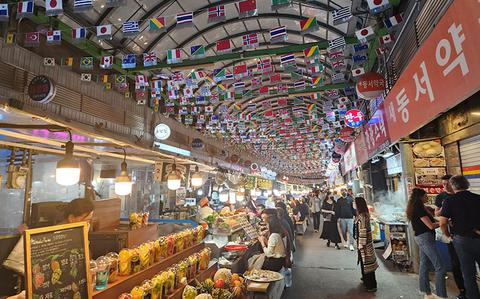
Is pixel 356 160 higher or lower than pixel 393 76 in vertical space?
lower

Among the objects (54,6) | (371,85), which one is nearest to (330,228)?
(371,85)

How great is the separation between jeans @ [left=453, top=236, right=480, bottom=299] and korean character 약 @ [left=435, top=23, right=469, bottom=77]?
308 cm

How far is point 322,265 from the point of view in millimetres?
9133

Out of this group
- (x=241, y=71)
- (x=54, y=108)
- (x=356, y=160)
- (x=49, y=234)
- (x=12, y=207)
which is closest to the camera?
(x=49, y=234)

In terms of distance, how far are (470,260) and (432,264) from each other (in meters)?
1.06

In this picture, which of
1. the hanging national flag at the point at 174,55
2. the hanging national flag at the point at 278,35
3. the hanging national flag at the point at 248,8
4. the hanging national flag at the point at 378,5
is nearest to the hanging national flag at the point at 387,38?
the hanging national flag at the point at 378,5

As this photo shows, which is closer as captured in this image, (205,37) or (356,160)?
(205,37)

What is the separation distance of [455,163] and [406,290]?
3382mm

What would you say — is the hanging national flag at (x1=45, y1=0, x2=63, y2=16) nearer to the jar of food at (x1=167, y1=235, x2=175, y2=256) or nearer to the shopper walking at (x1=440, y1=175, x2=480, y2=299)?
the jar of food at (x1=167, y1=235, x2=175, y2=256)

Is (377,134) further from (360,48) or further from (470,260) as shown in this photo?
(470,260)

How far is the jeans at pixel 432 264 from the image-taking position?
534 centimetres

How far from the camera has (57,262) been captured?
244 centimetres

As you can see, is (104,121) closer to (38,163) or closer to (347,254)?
(38,163)

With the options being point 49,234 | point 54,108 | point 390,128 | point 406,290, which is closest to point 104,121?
point 54,108
